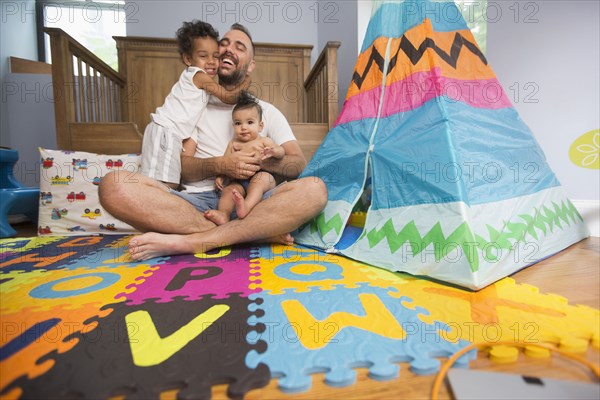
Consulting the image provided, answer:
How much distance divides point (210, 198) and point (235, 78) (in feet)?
1.81

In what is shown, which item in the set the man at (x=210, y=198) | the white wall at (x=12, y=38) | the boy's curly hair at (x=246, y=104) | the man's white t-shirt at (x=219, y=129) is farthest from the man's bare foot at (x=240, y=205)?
the white wall at (x=12, y=38)

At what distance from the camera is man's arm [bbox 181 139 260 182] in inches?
45.3

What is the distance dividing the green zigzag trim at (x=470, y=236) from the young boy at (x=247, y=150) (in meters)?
0.44

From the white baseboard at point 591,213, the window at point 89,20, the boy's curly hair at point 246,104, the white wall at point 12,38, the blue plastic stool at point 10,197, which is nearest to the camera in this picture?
the boy's curly hair at point 246,104

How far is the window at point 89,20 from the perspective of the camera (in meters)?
3.16

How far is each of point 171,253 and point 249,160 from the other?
415 millimetres

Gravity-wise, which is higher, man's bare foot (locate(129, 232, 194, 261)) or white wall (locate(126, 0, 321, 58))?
white wall (locate(126, 0, 321, 58))

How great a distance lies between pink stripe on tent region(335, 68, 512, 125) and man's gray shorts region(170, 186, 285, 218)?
0.52 m

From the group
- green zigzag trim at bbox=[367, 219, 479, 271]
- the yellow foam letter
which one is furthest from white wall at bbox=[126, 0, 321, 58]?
the yellow foam letter

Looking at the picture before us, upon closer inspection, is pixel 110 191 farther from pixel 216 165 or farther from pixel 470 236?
pixel 470 236

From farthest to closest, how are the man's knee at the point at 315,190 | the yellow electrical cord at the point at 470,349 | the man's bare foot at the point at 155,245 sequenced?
the man's knee at the point at 315,190 < the man's bare foot at the point at 155,245 < the yellow electrical cord at the point at 470,349

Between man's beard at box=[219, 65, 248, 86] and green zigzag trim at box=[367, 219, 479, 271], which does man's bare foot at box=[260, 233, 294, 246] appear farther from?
man's beard at box=[219, 65, 248, 86]

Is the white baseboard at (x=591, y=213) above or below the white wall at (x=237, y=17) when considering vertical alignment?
below

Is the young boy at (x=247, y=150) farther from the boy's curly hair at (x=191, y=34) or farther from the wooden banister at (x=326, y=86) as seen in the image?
the wooden banister at (x=326, y=86)
